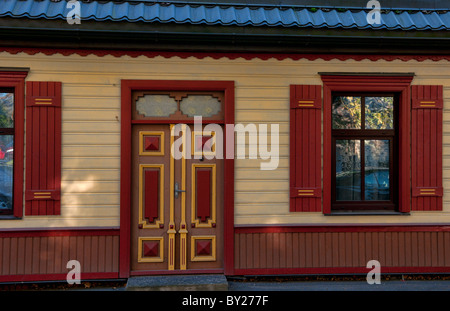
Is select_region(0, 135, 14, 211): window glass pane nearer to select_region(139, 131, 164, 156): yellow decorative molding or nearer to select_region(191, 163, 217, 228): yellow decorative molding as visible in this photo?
select_region(139, 131, 164, 156): yellow decorative molding

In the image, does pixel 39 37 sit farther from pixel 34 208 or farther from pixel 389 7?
pixel 389 7

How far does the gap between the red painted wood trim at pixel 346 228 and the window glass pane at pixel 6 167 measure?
130 inches

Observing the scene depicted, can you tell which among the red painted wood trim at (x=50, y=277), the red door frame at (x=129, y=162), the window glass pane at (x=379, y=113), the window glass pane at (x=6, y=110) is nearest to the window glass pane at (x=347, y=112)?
the window glass pane at (x=379, y=113)

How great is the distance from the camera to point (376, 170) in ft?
19.4

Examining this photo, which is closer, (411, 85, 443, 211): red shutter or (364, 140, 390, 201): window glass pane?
(411, 85, 443, 211): red shutter

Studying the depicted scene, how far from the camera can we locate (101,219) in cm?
545

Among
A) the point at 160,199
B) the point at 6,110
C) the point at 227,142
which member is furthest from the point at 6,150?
the point at 227,142

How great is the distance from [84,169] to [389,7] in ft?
17.6

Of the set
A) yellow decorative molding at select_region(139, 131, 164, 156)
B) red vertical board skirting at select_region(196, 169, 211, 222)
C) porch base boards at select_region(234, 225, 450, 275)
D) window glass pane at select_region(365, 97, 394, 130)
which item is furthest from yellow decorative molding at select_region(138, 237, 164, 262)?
window glass pane at select_region(365, 97, 394, 130)

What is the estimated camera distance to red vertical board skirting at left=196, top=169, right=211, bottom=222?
5645mm

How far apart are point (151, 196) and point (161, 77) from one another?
1747 mm

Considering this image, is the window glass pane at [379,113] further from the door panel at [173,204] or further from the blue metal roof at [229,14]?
the door panel at [173,204]

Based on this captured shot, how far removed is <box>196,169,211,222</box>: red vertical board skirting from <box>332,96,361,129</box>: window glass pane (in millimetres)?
2173

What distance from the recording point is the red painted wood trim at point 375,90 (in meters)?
5.71
